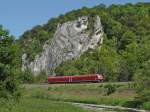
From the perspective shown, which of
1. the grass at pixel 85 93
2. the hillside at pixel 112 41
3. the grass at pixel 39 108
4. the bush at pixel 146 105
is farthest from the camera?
the hillside at pixel 112 41

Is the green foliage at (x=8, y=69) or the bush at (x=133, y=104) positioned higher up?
the green foliage at (x=8, y=69)

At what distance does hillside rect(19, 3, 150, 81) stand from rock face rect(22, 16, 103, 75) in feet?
8.28

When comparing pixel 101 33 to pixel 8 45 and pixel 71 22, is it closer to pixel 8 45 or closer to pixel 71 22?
pixel 71 22

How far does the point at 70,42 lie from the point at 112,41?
12866 mm

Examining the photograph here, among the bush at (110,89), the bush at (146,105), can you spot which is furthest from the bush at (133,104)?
the bush at (110,89)

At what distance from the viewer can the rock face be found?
158 m

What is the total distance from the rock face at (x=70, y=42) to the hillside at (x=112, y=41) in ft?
8.28

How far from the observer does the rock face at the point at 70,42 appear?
158250 millimetres

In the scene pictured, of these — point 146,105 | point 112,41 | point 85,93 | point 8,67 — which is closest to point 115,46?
point 112,41

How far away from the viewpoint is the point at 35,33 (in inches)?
7544

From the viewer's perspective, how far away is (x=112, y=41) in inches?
6235

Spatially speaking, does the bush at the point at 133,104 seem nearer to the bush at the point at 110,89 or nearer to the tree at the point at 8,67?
the bush at the point at 110,89

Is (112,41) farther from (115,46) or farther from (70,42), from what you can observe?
(70,42)

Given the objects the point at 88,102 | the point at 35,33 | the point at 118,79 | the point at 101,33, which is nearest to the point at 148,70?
the point at 88,102
